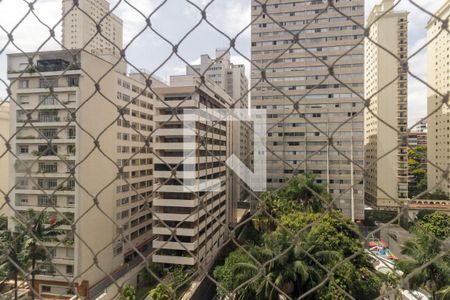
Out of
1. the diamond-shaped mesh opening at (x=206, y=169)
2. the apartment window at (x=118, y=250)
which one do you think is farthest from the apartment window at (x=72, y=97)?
the apartment window at (x=118, y=250)

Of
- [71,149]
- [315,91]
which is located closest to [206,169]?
[71,149]

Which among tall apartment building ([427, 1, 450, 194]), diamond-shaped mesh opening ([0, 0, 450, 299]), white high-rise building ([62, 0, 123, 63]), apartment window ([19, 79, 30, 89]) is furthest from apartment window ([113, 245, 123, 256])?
tall apartment building ([427, 1, 450, 194])

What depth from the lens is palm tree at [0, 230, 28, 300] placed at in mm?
812

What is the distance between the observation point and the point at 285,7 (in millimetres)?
11352

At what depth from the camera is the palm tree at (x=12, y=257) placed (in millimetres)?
812

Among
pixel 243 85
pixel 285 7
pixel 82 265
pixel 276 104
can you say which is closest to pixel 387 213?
pixel 276 104

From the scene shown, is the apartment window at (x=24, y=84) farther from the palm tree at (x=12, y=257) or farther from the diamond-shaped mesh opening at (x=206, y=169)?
the palm tree at (x=12, y=257)

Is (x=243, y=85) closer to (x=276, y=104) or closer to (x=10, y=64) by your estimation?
(x=276, y=104)

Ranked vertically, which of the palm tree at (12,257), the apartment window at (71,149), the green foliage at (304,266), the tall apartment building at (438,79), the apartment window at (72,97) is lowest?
the green foliage at (304,266)

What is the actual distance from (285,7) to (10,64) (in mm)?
9618

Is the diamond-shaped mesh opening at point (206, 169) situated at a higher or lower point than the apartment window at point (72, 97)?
lower

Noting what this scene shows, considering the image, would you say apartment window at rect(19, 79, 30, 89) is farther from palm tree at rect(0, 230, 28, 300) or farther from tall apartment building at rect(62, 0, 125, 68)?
tall apartment building at rect(62, 0, 125, 68)

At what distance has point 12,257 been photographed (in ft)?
7.59

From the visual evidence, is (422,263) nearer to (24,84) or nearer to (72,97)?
(72,97)
